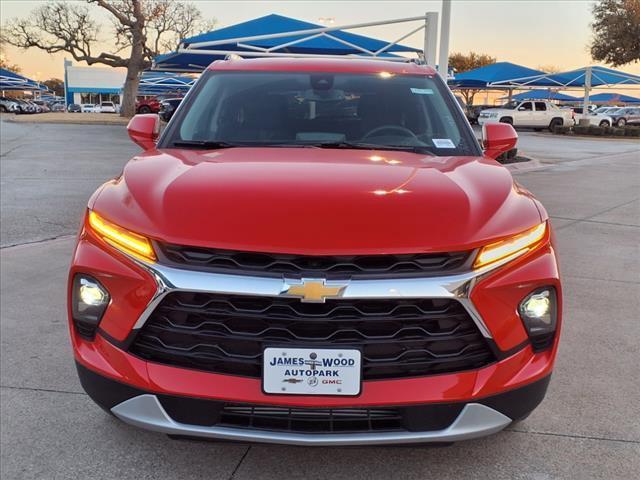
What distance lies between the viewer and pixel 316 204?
217cm

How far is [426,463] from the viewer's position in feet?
8.43

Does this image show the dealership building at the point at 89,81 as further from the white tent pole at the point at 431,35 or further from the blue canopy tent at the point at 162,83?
the white tent pole at the point at 431,35

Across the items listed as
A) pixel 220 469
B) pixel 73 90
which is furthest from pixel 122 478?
pixel 73 90

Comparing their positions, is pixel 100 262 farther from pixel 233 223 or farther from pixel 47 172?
pixel 47 172

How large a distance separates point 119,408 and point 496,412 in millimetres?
1325

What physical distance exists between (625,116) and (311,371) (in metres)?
48.2

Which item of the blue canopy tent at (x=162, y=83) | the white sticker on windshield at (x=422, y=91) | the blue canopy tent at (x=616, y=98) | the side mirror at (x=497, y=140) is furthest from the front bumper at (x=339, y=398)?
the blue canopy tent at (x=616, y=98)

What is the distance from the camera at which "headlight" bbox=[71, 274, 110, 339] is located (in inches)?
84.7

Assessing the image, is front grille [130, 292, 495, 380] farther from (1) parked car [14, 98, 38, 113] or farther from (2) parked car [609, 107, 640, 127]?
(1) parked car [14, 98, 38, 113]

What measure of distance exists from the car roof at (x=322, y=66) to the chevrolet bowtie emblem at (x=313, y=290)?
2061mm

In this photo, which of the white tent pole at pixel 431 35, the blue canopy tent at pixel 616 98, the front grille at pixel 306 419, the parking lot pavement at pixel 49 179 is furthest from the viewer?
the blue canopy tent at pixel 616 98

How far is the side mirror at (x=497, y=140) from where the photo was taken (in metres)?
3.46

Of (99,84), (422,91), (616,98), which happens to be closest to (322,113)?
(422,91)

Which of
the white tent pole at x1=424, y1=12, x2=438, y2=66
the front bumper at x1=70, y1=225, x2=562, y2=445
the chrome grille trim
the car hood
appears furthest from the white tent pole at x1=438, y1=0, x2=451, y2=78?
the chrome grille trim
